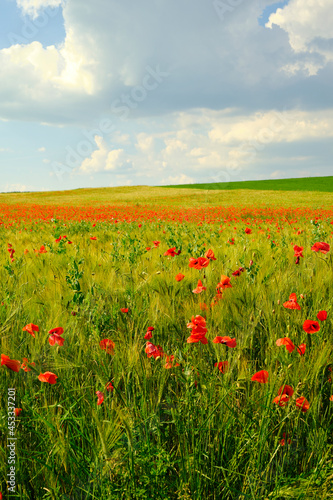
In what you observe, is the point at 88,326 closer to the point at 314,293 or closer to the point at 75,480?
the point at 75,480

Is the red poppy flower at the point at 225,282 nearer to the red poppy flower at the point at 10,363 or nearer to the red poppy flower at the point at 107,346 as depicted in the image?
the red poppy flower at the point at 107,346

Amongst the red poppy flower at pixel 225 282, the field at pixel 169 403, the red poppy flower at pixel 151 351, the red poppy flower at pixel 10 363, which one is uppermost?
the red poppy flower at pixel 225 282

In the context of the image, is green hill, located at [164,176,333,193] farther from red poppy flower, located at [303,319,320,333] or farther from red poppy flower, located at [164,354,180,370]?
red poppy flower, located at [164,354,180,370]

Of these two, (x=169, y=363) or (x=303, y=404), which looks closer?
(x=303, y=404)

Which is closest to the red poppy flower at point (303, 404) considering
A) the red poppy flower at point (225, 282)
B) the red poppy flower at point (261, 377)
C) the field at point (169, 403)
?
the field at point (169, 403)

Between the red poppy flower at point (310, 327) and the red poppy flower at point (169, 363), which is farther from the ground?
the red poppy flower at point (310, 327)

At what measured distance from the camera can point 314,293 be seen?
214cm

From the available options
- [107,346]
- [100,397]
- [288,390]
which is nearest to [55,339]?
[107,346]

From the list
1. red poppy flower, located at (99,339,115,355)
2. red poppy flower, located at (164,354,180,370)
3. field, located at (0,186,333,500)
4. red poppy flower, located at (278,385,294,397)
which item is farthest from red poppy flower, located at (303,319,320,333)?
red poppy flower, located at (99,339,115,355)

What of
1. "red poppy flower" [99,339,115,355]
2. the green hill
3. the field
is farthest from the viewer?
the green hill

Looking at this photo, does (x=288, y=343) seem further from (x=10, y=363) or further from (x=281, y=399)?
(x=10, y=363)

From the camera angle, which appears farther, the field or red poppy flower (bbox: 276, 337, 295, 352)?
red poppy flower (bbox: 276, 337, 295, 352)

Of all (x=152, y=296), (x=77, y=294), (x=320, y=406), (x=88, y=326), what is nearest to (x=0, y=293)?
(x=77, y=294)

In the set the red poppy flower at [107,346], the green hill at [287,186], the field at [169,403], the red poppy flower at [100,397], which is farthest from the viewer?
the green hill at [287,186]
